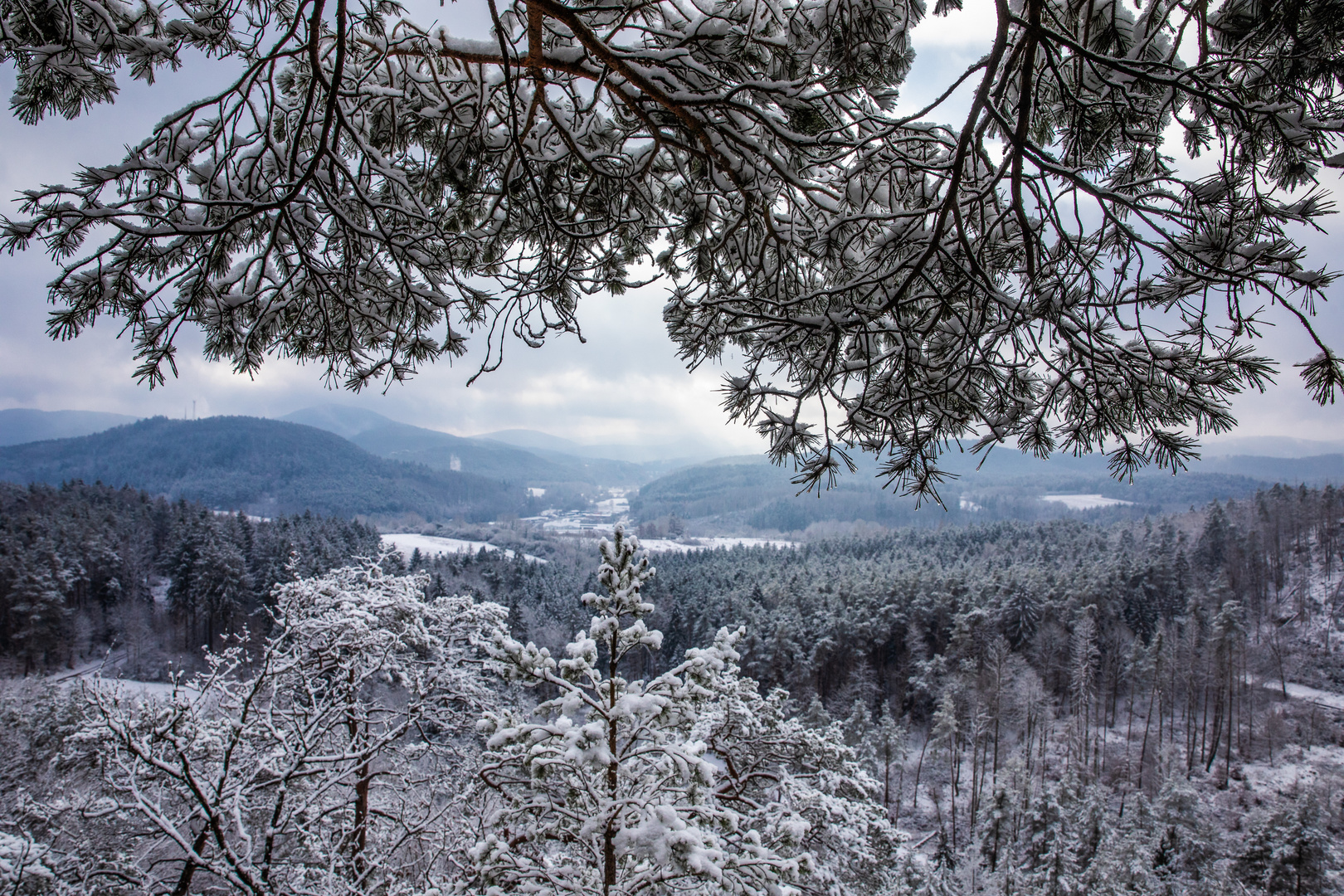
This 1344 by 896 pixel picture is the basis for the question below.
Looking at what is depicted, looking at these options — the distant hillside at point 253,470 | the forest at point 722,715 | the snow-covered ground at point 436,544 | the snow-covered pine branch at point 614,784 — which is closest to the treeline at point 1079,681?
the forest at point 722,715

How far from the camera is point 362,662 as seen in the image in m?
5.45

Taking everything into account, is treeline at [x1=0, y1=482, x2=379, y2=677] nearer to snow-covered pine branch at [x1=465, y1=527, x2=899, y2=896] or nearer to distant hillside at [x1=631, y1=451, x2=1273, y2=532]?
snow-covered pine branch at [x1=465, y1=527, x2=899, y2=896]

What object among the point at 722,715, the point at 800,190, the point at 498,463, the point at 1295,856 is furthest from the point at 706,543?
the point at 498,463

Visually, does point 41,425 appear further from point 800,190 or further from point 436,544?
point 800,190

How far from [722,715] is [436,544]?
66.7 metres

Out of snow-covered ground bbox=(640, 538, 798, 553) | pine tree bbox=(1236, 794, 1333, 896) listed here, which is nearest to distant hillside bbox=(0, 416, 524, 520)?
snow-covered ground bbox=(640, 538, 798, 553)

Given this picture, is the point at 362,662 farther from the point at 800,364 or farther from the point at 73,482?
the point at 73,482

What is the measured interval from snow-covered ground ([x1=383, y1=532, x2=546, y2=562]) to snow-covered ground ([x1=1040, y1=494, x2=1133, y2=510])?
310 feet

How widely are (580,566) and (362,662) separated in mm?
49811

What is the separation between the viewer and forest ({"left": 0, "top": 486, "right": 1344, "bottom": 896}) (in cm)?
314

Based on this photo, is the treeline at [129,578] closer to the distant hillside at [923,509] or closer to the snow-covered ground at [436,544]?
the snow-covered ground at [436,544]

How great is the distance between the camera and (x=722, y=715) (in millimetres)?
5738

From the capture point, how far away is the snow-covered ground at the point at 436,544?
5796 centimetres

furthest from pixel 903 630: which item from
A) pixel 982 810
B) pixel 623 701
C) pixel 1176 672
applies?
pixel 623 701
